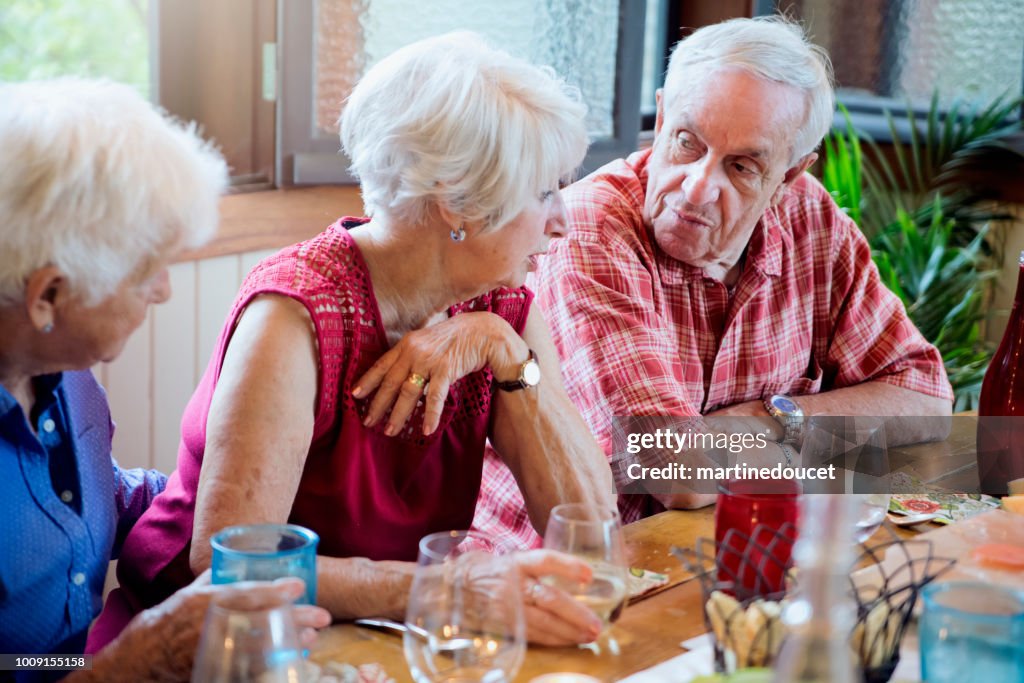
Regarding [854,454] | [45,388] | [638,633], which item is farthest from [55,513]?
[854,454]

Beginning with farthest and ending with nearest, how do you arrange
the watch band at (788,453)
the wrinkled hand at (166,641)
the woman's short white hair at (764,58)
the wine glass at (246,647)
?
the woman's short white hair at (764,58), the watch band at (788,453), the wrinkled hand at (166,641), the wine glass at (246,647)

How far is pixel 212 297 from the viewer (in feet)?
8.46

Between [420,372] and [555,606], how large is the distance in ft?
1.59

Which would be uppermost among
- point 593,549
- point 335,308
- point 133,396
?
point 335,308

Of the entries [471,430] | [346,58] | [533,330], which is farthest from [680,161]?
[346,58]

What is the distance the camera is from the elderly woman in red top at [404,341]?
1.45 meters

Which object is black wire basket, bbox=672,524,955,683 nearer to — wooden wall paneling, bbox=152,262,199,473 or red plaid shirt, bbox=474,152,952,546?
red plaid shirt, bbox=474,152,952,546

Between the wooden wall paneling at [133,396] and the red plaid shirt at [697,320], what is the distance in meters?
0.92

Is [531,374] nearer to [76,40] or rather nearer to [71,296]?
[71,296]

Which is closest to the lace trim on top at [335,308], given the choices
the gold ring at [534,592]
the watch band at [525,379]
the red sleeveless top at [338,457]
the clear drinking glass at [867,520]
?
the red sleeveless top at [338,457]

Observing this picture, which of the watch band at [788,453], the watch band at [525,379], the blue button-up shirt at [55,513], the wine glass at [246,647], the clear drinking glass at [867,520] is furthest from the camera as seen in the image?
the watch band at [788,453]

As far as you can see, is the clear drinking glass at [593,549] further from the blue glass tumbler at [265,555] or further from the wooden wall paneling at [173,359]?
the wooden wall paneling at [173,359]

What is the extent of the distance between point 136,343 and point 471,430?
41.9 inches

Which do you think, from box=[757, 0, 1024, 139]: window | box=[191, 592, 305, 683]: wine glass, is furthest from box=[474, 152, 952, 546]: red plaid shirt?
box=[757, 0, 1024, 139]: window
